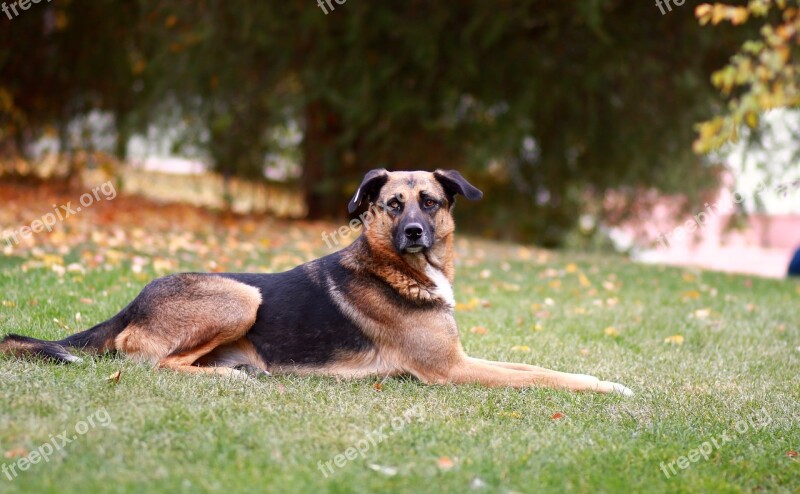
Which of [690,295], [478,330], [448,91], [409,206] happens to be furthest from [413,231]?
[448,91]

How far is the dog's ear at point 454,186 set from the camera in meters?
5.57

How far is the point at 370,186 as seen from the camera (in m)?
5.69

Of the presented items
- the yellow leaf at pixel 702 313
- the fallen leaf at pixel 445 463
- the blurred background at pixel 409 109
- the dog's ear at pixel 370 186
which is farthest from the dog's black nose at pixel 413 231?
the blurred background at pixel 409 109

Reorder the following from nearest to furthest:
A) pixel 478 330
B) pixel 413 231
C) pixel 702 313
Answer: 1. pixel 413 231
2. pixel 478 330
3. pixel 702 313

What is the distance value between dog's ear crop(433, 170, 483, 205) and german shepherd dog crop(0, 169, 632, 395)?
0.06 ft

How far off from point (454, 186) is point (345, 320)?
51.3 inches

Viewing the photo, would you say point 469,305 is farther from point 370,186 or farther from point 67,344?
point 67,344

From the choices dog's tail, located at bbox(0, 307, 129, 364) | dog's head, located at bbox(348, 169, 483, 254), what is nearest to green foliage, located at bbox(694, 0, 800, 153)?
dog's head, located at bbox(348, 169, 483, 254)

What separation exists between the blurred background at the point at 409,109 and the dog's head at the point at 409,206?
8246mm

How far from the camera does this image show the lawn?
3.68 metres

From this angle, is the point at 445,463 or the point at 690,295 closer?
the point at 445,463

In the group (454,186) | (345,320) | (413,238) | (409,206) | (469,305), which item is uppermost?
(454,186)

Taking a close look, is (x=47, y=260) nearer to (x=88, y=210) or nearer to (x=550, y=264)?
(x=88, y=210)

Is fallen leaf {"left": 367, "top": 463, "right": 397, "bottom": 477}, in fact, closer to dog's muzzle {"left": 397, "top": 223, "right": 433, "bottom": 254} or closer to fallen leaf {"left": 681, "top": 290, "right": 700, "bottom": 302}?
dog's muzzle {"left": 397, "top": 223, "right": 433, "bottom": 254}
